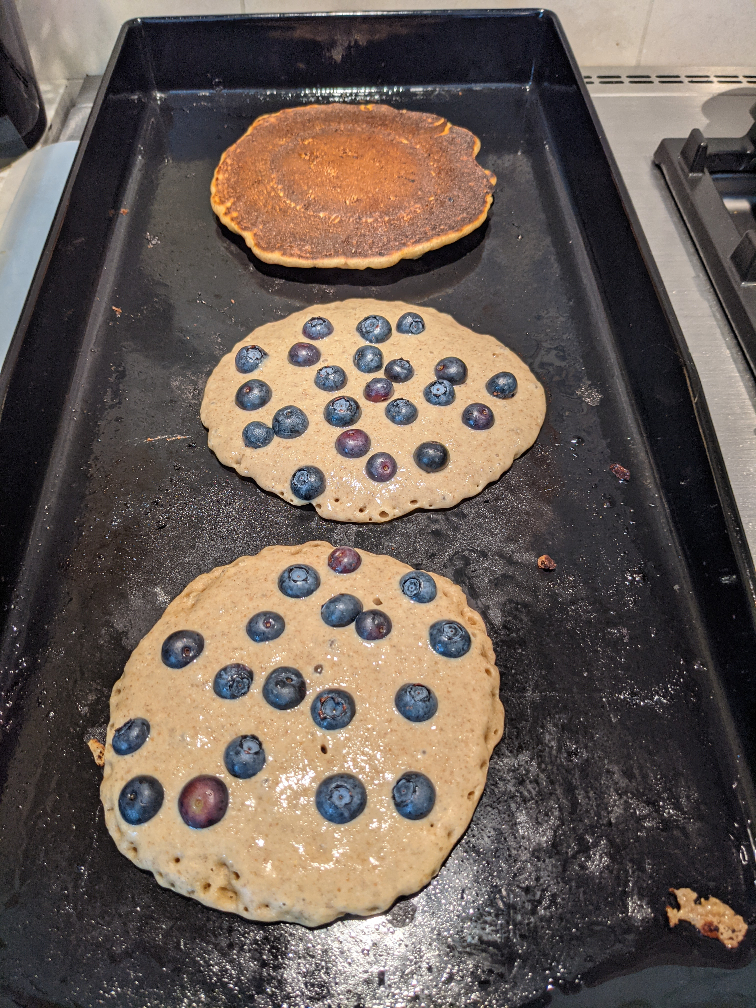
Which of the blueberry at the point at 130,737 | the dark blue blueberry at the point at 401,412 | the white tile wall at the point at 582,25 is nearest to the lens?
the blueberry at the point at 130,737

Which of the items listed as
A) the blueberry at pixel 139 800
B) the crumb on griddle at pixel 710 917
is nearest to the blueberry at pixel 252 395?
the blueberry at pixel 139 800

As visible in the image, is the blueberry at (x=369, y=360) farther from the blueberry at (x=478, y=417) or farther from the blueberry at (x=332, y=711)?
the blueberry at (x=332, y=711)

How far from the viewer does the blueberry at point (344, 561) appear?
161 cm

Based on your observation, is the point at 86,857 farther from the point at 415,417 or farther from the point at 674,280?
the point at 674,280

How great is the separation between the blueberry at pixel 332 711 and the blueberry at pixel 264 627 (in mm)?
180

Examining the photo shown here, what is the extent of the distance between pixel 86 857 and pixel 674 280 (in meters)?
2.18

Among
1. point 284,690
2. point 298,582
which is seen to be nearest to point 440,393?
point 298,582

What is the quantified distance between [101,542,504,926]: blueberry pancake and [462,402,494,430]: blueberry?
45 centimetres

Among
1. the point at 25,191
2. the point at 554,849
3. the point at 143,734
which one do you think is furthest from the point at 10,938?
the point at 25,191

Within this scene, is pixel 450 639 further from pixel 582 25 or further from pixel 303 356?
pixel 582 25

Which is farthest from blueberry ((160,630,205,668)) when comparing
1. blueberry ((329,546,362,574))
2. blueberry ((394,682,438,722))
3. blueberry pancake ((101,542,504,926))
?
blueberry ((394,682,438,722))

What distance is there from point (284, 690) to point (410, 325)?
1089mm

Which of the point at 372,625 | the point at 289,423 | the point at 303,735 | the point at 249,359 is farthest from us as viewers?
the point at 249,359

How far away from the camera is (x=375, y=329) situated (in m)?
1.98
